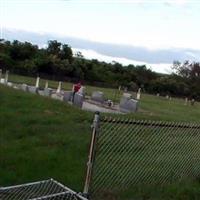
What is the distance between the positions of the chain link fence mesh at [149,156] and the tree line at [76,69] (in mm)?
34726

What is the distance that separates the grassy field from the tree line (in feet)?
90.1

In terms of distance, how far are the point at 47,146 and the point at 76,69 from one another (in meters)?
38.8

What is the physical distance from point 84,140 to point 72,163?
7.58 feet

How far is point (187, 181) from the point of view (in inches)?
336

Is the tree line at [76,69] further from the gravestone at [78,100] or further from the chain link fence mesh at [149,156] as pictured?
the chain link fence mesh at [149,156]

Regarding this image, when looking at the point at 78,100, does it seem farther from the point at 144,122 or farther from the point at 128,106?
the point at 144,122

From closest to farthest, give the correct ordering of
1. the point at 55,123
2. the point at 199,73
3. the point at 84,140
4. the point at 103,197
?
the point at 103,197 → the point at 84,140 → the point at 55,123 → the point at 199,73

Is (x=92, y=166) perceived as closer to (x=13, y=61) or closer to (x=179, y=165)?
(x=179, y=165)

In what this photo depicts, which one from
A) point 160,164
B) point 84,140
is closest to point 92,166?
point 160,164

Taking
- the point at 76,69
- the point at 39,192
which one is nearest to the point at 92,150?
the point at 39,192

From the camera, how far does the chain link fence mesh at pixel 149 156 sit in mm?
7652

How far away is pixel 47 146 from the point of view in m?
10.8

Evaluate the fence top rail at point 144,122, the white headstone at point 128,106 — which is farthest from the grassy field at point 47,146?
the white headstone at point 128,106

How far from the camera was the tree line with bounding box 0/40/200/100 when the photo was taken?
150ft
